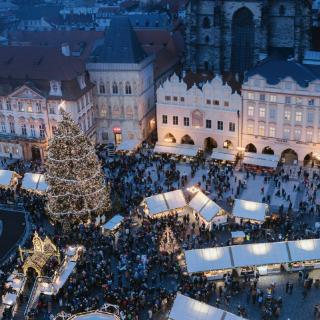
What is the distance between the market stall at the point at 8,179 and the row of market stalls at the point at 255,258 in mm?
24108

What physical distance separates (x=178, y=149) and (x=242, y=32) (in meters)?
22.3

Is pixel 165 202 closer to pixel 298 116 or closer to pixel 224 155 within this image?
pixel 224 155

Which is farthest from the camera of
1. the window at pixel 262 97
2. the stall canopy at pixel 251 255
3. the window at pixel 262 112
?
the window at pixel 262 112

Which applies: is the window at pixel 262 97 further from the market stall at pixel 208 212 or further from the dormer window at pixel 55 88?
the dormer window at pixel 55 88

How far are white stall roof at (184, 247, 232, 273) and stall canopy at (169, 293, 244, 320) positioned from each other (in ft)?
15.9

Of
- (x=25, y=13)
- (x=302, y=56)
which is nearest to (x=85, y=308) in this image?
(x=302, y=56)

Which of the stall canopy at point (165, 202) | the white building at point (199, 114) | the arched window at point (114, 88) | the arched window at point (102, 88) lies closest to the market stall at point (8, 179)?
the stall canopy at point (165, 202)

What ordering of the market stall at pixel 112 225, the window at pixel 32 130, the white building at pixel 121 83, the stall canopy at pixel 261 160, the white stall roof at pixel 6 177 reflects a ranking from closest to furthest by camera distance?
the market stall at pixel 112 225
the white stall roof at pixel 6 177
the stall canopy at pixel 261 160
the window at pixel 32 130
the white building at pixel 121 83

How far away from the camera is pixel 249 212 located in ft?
164

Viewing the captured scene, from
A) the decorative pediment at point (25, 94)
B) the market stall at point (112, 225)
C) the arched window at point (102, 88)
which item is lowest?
the market stall at point (112, 225)

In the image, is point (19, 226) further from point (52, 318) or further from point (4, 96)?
point (4, 96)

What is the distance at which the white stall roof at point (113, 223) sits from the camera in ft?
160

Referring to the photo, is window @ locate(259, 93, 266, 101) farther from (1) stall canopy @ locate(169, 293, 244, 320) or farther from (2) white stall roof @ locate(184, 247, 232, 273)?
(1) stall canopy @ locate(169, 293, 244, 320)

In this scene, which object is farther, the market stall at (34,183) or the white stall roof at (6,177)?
the white stall roof at (6,177)
